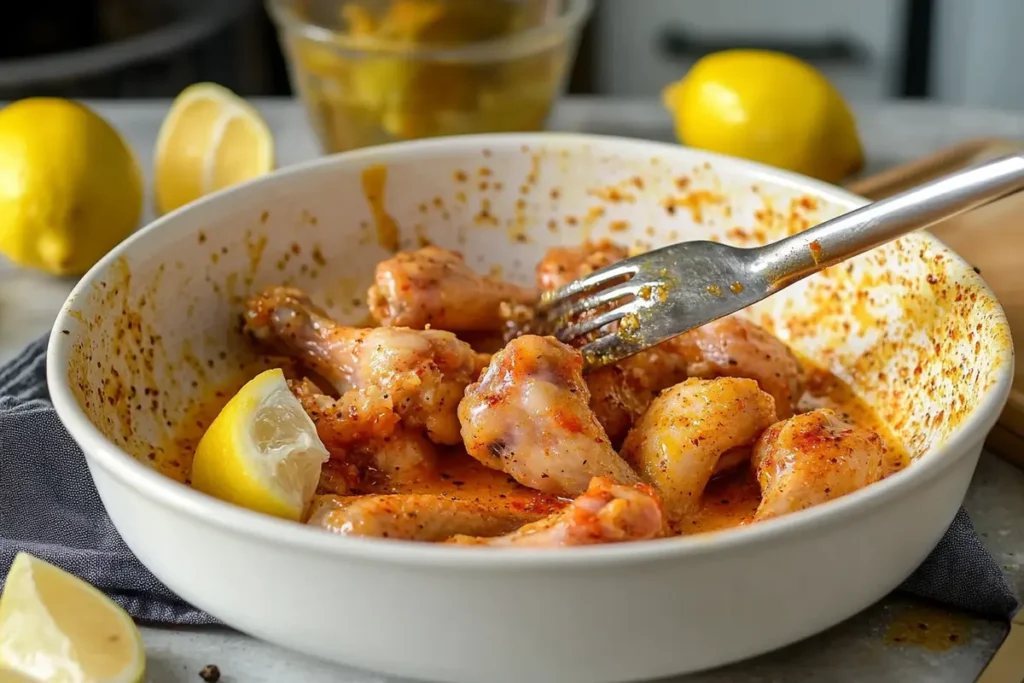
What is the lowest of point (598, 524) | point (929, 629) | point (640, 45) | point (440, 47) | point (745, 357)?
point (640, 45)

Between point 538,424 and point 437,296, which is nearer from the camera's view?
point 538,424

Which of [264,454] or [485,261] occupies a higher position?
[264,454]

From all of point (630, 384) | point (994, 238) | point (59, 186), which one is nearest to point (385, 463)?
point (630, 384)

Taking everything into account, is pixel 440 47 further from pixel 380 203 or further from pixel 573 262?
pixel 573 262

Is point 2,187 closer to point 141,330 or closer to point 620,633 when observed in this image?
point 141,330

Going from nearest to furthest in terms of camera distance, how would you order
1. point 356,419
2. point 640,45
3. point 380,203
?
point 356,419, point 380,203, point 640,45

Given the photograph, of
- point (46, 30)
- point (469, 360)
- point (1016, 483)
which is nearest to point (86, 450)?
point (469, 360)

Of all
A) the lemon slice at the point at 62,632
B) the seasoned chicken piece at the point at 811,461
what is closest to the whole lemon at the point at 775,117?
the seasoned chicken piece at the point at 811,461

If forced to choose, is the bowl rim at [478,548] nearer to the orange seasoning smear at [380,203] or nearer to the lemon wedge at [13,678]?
the lemon wedge at [13,678]
